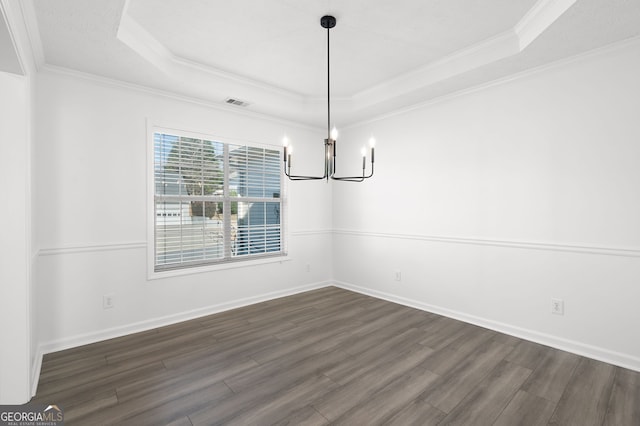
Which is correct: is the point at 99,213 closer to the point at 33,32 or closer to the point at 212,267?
the point at 212,267

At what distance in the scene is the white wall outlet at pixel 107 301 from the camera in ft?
10.2

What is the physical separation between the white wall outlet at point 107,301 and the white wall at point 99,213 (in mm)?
33

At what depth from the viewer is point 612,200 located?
2641mm

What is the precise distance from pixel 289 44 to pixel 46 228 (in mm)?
2737

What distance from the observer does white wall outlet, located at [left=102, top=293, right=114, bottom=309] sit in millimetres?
3113

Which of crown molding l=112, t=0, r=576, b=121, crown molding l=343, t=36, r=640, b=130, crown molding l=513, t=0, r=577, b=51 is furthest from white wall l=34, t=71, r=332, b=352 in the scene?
crown molding l=513, t=0, r=577, b=51

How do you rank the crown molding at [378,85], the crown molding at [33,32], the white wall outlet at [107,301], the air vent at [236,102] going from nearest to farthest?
the crown molding at [33,32] → the crown molding at [378,85] → the white wall outlet at [107,301] → the air vent at [236,102]

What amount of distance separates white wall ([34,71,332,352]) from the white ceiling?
26cm

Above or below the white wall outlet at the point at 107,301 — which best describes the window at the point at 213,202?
above

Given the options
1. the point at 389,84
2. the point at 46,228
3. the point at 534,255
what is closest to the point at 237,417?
the point at 46,228

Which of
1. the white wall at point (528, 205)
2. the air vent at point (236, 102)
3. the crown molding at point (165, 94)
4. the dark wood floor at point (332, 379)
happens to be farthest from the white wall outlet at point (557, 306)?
the air vent at point (236, 102)

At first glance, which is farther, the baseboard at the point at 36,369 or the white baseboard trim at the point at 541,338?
the white baseboard trim at the point at 541,338

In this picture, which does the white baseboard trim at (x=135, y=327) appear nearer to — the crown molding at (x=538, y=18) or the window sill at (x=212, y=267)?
the window sill at (x=212, y=267)

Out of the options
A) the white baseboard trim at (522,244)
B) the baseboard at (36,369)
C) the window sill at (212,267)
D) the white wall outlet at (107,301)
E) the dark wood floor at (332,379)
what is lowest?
the dark wood floor at (332,379)
